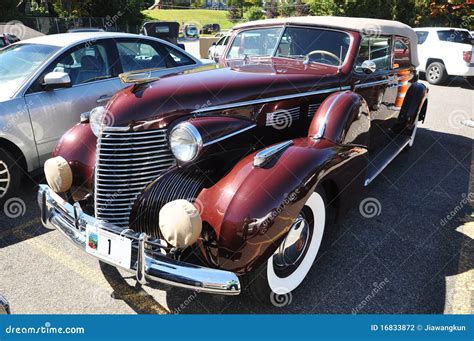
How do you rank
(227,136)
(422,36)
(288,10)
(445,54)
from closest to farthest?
(227,136) → (445,54) → (422,36) → (288,10)

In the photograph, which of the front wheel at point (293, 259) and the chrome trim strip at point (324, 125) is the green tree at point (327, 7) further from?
the front wheel at point (293, 259)

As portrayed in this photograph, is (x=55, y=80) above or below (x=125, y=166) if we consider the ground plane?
above

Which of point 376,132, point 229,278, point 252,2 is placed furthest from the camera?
point 252,2

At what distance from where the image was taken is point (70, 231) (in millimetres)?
2535

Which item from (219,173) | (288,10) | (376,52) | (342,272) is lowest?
(342,272)

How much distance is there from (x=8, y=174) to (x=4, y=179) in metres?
0.06

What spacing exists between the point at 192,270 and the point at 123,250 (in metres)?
0.43

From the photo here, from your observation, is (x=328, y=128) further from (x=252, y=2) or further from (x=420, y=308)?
(x=252, y=2)

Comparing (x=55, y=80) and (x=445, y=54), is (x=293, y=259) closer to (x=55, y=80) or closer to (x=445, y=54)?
(x=55, y=80)

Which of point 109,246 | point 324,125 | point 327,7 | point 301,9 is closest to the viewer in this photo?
point 109,246

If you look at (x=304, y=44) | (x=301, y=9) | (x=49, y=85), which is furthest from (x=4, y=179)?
(x=301, y=9)

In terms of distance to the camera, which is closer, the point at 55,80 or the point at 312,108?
the point at 312,108

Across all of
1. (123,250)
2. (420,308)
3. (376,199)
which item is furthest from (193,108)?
(376,199)

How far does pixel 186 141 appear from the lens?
7.94ft
